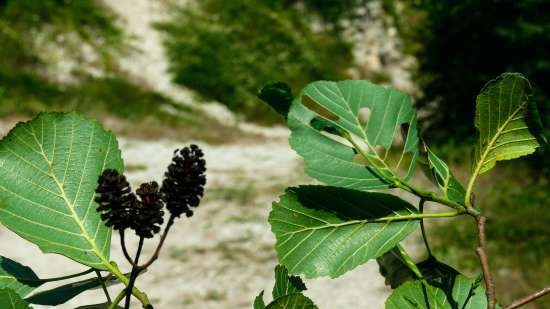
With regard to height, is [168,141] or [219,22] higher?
[219,22]

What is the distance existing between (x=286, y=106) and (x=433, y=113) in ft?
33.1

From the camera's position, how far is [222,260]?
6219mm

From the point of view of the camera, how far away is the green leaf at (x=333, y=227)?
49cm

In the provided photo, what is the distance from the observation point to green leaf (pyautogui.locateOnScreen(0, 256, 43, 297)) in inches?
20.3

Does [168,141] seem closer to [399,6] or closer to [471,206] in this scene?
[399,6]

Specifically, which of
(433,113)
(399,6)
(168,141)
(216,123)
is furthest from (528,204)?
(399,6)

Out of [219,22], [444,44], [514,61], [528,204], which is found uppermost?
[219,22]

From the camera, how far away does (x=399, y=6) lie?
1673 cm

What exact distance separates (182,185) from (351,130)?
0.18 meters

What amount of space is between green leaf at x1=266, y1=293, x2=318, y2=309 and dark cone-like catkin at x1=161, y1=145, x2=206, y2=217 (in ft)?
0.28

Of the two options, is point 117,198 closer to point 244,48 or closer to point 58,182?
point 58,182

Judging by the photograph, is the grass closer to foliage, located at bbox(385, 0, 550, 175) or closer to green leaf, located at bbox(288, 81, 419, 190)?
foliage, located at bbox(385, 0, 550, 175)

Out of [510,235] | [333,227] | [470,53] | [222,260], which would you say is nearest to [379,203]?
[333,227]

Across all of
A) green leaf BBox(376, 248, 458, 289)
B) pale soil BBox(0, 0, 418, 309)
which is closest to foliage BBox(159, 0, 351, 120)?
pale soil BBox(0, 0, 418, 309)
